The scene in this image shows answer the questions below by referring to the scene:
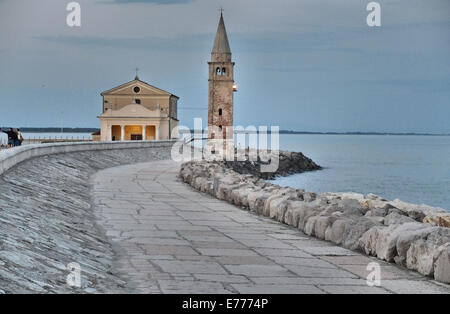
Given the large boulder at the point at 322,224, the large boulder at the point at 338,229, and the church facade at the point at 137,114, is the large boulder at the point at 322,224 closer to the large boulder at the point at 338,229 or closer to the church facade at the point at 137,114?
the large boulder at the point at 338,229

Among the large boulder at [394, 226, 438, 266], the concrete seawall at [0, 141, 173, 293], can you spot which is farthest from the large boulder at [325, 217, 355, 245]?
the concrete seawall at [0, 141, 173, 293]

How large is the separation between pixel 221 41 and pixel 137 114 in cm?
1195

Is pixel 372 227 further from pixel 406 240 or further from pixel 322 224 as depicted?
pixel 322 224

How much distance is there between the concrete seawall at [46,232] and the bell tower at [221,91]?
49058 millimetres

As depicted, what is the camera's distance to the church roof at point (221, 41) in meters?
69.3

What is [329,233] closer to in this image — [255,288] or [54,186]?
[255,288]

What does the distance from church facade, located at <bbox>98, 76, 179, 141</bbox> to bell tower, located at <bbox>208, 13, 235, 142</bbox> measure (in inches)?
184

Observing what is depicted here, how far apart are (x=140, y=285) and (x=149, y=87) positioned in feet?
213

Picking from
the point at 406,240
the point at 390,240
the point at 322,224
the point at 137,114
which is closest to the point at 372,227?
the point at 390,240

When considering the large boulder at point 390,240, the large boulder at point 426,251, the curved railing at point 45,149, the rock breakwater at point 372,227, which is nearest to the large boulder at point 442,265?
the rock breakwater at point 372,227

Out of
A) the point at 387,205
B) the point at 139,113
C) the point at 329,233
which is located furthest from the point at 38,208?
the point at 139,113

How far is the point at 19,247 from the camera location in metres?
6.49

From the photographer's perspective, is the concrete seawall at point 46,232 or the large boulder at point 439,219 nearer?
the concrete seawall at point 46,232

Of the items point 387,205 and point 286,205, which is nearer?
point 286,205
